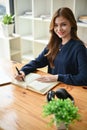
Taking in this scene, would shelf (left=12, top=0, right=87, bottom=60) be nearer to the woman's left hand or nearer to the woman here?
the woman

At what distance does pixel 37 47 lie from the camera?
3.75 metres

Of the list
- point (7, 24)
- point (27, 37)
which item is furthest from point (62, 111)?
point (27, 37)

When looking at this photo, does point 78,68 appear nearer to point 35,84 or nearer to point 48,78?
point 48,78

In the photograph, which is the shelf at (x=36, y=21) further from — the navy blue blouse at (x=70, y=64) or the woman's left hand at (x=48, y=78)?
the woman's left hand at (x=48, y=78)

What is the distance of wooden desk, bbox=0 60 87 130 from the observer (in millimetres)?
1071

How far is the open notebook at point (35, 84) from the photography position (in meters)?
1.46

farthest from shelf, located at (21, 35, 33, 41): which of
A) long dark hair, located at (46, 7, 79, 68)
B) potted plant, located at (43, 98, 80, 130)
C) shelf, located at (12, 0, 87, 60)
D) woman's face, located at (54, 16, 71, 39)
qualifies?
potted plant, located at (43, 98, 80, 130)

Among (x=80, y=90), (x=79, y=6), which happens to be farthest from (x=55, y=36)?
(x=79, y=6)

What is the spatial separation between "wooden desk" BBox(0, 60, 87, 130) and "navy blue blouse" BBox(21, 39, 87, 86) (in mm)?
91

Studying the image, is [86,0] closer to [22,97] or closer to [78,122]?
[22,97]

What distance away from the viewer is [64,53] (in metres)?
1.82

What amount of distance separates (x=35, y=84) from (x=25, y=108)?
0.30 metres

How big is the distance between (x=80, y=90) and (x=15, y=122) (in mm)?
568

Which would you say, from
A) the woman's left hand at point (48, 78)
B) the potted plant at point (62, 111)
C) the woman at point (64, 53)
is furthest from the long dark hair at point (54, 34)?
the potted plant at point (62, 111)
